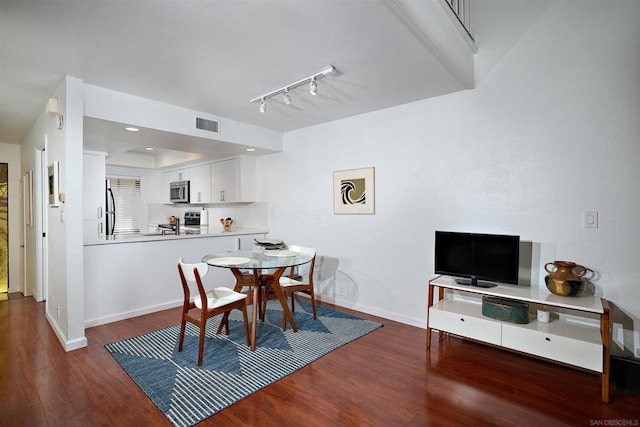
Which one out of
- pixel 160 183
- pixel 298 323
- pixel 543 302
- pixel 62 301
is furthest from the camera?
pixel 160 183

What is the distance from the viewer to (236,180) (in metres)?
5.10

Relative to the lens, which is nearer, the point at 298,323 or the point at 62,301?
the point at 62,301

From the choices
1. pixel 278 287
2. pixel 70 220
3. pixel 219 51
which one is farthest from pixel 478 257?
pixel 70 220

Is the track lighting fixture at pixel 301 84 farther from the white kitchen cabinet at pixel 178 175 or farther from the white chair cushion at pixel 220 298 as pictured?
the white kitchen cabinet at pixel 178 175

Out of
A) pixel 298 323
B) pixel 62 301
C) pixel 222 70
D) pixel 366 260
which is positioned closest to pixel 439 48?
pixel 222 70

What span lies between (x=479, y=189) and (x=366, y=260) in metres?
1.51

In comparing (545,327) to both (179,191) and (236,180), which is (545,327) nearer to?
(236,180)

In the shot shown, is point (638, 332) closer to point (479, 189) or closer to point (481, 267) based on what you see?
point (481, 267)

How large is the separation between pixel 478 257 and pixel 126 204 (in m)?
7.06

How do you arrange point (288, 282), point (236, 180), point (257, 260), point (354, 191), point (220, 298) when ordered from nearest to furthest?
1. point (220, 298)
2. point (257, 260)
3. point (288, 282)
4. point (354, 191)
5. point (236, 180)

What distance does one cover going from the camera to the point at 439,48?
7.76ft

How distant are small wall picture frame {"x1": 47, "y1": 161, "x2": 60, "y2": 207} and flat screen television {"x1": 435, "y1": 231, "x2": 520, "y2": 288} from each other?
362 centimetres

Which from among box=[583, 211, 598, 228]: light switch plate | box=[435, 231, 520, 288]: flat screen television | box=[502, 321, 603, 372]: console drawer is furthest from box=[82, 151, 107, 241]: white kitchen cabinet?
box=[583, 211, 598, 228]: light switch plate

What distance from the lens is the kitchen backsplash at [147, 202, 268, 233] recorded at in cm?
523
